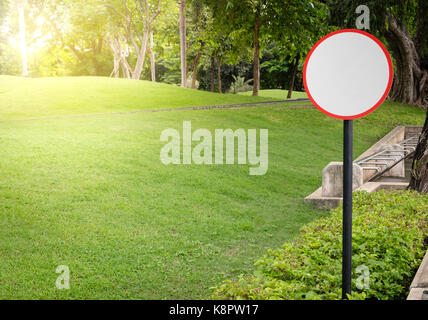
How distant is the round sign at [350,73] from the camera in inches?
128

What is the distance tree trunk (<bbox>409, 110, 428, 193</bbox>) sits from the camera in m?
8.17

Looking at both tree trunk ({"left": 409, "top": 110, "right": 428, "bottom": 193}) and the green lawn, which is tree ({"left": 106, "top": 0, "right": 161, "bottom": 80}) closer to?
the green lawn

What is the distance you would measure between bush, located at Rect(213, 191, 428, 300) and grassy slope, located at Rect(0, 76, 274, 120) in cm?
1478

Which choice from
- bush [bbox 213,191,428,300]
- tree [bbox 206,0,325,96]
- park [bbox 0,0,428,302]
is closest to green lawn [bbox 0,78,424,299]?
park [bbox 0,0,428,302]

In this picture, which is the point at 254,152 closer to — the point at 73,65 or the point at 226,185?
the point at 226,185

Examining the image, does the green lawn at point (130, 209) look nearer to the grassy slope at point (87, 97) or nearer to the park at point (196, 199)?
the park at point (196, 199)

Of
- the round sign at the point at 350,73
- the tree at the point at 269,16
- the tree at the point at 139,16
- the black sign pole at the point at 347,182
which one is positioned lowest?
the black sign pole at the point at 347,182

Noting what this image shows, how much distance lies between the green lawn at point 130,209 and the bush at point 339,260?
120 centimetres

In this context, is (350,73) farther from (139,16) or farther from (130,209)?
(139,16)

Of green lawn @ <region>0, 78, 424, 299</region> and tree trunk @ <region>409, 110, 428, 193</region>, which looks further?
tree trunk @ <region>409, 110, 428, 193</region>

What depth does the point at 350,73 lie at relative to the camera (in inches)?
129

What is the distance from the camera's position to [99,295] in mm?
5000

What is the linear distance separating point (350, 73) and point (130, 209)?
5167 mm

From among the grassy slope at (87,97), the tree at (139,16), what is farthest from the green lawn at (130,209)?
the tree at (139,16)
